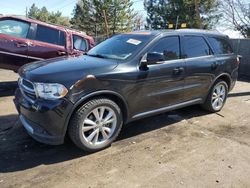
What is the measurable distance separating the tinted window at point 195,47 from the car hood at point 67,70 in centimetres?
161

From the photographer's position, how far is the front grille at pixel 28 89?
3.96 m

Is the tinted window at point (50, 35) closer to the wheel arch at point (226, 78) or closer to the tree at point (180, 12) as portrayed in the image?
the wheel arch at point (226, 78)

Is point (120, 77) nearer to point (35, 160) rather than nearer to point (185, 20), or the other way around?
point (35, 160)

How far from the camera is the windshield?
470 centimetres

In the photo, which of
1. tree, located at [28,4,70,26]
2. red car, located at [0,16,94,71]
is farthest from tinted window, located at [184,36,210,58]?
tree, located at [28,4,70,26]

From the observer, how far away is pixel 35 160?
4.00 meters

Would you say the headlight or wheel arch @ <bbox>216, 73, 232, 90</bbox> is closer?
the headlight

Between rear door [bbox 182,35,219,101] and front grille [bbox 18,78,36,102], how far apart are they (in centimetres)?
265

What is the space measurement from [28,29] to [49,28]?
61cm

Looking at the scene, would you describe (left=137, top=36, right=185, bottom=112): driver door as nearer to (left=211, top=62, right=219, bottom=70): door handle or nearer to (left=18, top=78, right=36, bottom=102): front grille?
(left=211, top=62, right=219, bottom=70): door handle

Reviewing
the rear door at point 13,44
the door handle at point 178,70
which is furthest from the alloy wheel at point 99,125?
the rear door at point 13,44

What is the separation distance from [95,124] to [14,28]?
4.89m

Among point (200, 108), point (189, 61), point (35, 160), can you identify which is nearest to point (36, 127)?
point (35, 160)

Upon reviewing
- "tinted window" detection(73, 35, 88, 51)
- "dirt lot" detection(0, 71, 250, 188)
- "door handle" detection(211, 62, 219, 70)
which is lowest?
"dirt lot" detection(0, 71, 250, 188)
